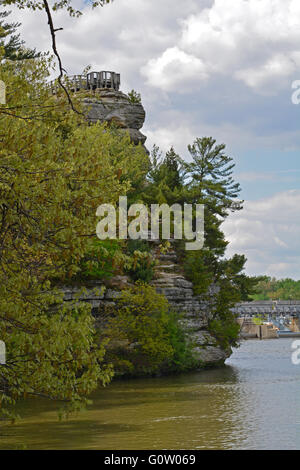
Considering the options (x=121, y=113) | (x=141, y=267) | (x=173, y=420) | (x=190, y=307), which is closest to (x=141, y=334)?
(x=141, y=267)

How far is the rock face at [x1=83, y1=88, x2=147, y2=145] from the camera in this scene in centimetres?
5650

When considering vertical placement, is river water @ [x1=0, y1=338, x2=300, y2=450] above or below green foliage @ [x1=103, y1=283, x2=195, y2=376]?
below

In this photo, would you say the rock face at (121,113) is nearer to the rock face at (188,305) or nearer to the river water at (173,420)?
the rock face at (188,305)

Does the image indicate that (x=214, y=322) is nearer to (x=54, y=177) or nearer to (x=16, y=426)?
(x=16, y=426)

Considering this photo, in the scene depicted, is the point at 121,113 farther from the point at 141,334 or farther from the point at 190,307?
the point at 141,334

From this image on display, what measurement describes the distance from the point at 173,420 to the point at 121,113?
40484mm

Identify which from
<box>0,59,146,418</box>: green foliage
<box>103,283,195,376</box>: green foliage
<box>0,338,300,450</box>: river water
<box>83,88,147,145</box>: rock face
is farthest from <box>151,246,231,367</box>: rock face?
<box>0,59,146,418</box>: green foliage

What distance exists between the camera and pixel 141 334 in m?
33.8

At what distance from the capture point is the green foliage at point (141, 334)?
3353cm

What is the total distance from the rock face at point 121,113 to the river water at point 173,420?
99.4 ft

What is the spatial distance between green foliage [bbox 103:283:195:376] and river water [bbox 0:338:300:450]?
2274mm

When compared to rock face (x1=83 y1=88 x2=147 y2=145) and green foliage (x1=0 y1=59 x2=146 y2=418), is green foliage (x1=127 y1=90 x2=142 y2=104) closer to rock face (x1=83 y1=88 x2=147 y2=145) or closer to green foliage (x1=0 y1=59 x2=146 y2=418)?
rock face (x1=83 y1=88 x2=147 y2=145)

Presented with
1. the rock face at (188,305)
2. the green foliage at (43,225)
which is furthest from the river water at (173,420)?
the rock face at (188,305)
